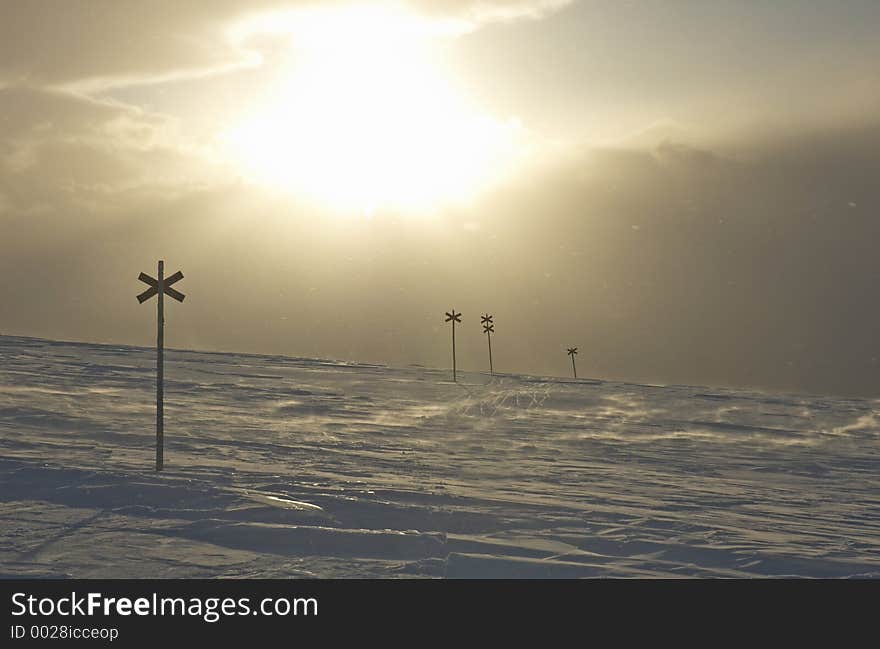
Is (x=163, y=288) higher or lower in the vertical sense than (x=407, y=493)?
higher

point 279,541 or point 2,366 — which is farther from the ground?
point 2,366

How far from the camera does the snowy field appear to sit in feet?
49.4

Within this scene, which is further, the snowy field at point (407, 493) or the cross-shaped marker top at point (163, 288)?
the cross-shaped marker top at point (163, 288)

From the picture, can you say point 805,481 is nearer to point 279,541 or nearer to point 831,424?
point 279,541

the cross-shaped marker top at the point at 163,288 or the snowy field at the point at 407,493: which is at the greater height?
the cross-shaped marker top at the point at 163,288

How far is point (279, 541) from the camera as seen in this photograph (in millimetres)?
16297

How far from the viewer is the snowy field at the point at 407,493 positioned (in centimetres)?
1505

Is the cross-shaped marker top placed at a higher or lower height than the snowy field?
higher

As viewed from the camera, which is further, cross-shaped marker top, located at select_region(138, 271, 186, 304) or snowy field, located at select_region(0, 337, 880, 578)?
cross-shaped marker top, located at select_region(138, 271, 186, 304)

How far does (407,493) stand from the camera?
22.0m
